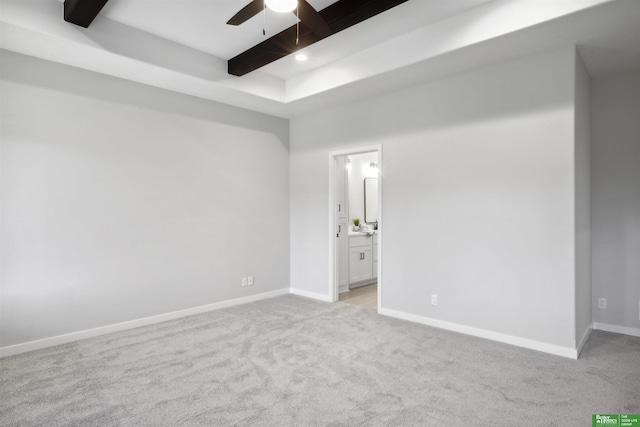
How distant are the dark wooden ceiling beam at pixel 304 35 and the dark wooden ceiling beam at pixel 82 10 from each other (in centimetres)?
143

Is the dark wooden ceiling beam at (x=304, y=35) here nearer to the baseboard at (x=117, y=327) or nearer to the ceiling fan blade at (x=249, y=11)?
the ceiling fan blade at (x=249, y=11)

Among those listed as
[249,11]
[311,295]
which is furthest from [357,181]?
[249,11]

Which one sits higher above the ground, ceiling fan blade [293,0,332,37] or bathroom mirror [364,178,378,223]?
ceiling fan blade [293,0,332,37]

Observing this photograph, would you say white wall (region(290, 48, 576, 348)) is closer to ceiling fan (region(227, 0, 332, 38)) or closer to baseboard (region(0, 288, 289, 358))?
ceiling fan (region(227, 0, 332, 38))

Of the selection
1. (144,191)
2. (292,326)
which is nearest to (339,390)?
(292,326)

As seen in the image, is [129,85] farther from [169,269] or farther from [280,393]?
[280,393]

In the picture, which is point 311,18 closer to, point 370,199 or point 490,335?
Answer: point 490,335

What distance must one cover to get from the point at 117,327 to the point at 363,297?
3.20 meters

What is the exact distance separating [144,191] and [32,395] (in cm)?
217

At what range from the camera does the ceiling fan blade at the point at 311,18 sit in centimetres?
231

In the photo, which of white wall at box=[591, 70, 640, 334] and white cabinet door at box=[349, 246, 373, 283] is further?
white cabinet door at box=[349, 246, 373, 283]

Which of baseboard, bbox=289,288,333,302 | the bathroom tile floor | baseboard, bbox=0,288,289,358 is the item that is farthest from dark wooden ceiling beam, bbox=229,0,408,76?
the bathroom tile floor

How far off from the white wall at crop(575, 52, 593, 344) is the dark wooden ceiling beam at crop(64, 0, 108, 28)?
408 cm

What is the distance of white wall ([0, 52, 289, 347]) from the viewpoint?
3.30 meters
